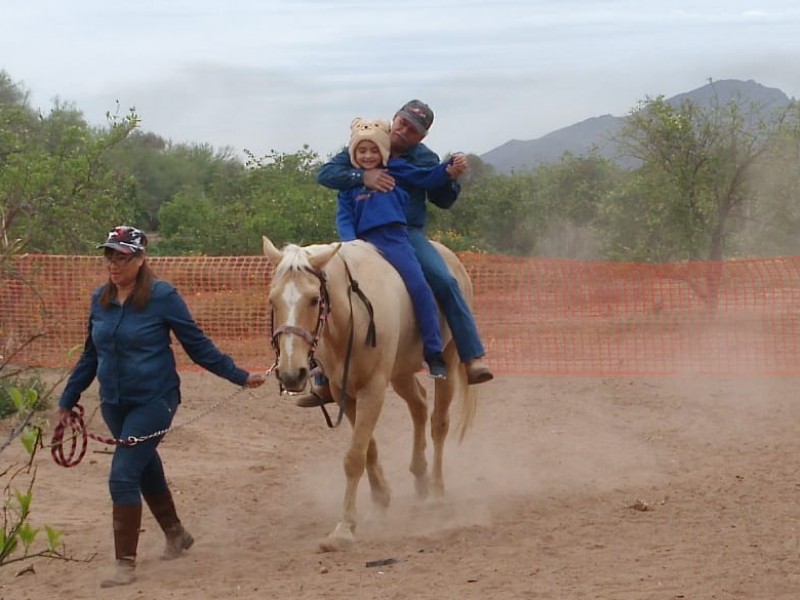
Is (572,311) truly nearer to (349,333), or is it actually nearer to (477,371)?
(477,371)

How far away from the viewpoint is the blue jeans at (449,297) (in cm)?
702

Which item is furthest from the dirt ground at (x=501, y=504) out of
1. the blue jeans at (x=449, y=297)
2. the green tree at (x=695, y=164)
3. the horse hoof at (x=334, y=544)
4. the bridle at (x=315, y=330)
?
the green tree at (x=695, y=164)

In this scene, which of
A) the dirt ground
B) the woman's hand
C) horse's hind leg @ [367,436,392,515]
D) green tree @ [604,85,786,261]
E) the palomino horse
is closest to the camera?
the dirt ground

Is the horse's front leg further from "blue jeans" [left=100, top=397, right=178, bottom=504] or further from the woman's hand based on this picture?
"blue jeans" [left=100, top=397, right=178, bottom=504]

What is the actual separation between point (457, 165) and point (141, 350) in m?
2.30

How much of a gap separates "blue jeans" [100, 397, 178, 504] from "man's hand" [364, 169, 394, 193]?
188 cm

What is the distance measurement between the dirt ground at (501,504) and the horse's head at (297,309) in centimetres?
92

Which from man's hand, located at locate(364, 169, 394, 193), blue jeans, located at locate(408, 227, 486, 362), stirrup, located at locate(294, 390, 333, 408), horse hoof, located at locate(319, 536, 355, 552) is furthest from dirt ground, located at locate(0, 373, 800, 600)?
man's hand, located at locate(364, 169, 394, 193)

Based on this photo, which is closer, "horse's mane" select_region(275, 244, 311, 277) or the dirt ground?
the dirt ground

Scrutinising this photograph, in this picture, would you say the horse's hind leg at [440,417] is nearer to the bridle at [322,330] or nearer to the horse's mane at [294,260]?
the bridle at [322,330]

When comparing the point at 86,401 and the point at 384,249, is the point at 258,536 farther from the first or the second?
the point at 86,401

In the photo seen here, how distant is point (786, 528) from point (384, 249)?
9.32 feet

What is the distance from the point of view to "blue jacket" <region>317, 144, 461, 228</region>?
267 inches

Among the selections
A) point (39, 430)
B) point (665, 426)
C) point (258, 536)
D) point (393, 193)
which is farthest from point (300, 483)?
point (39, 430)
